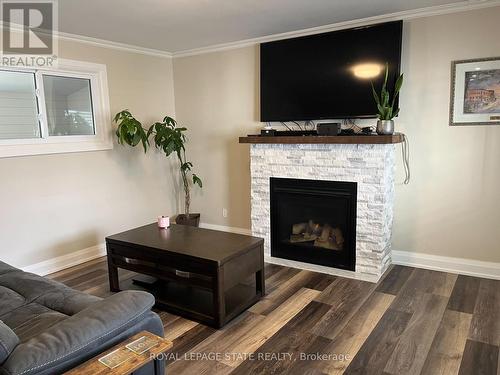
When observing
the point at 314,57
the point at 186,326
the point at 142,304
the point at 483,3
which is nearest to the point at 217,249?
the point at 186,326

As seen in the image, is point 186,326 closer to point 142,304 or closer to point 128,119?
point 142,304

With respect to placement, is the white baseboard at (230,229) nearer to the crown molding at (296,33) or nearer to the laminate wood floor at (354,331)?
the laminate wood floor at (354,331)

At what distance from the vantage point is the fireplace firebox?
3414 mm

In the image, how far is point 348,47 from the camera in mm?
3443

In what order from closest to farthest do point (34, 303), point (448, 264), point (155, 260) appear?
point (34, 303) < point (155, 260) < point (448, 264)

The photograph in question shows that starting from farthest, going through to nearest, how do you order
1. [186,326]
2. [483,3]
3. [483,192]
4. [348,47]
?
1. [348,47]
2. [483,192]
3. [483,3]
4. [186,326]

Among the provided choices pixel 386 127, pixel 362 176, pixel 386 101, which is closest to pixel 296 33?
pixel 386 101

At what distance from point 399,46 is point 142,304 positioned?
Result: 9.86 feet

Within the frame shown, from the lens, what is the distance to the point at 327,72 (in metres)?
3.58

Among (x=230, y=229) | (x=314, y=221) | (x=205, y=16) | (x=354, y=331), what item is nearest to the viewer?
Result: (x=354, y=331)

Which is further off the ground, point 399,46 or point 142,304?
point 399,46

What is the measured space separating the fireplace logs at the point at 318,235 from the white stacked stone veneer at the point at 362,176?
22cm

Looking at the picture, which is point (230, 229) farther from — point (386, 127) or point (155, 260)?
point (386, 127)

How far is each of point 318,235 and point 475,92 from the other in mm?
1882
